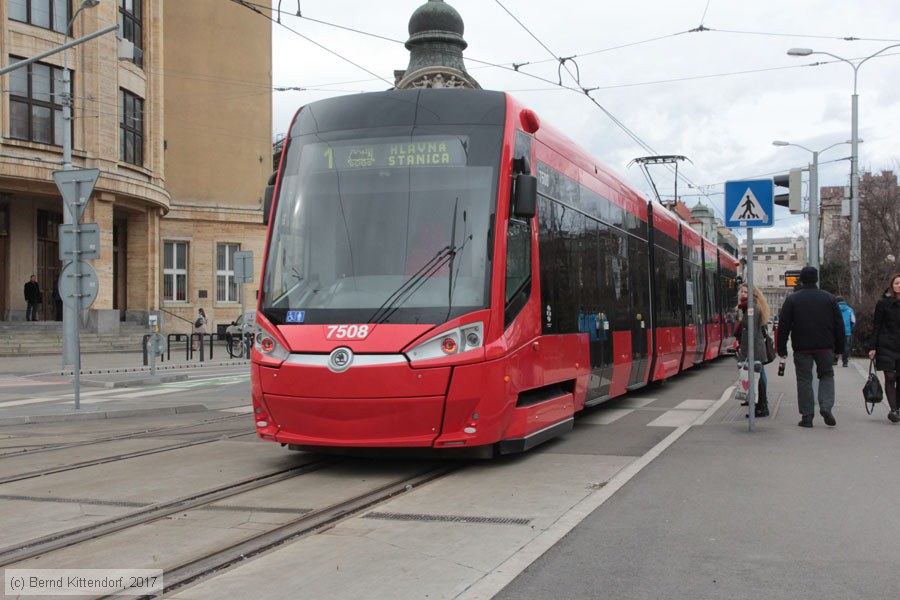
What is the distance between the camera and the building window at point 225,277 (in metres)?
44.9

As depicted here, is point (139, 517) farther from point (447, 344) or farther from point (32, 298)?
point (32, 298)

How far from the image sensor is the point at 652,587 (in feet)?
14.7

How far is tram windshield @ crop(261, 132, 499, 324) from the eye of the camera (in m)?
7.48

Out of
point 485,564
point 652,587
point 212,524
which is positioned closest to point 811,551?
point 652,587

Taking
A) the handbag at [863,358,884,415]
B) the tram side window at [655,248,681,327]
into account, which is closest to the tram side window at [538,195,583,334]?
the handbag at [863,358,884,415]

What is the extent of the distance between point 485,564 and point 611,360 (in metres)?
6.76

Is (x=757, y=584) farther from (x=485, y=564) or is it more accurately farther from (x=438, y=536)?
(x=438, y=536)

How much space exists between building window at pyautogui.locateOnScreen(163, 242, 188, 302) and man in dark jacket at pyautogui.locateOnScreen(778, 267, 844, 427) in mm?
37305

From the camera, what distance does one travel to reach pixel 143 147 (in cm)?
3588

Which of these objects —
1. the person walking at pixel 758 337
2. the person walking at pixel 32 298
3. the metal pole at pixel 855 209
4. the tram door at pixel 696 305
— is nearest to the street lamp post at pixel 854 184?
the metal pole at pixel 855 209

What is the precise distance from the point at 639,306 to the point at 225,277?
34706 millimetres

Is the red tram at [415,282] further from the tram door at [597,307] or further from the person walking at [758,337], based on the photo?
the person walking at [758,337]

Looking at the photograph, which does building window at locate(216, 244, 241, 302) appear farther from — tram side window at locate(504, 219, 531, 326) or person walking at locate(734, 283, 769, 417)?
tram side window at locate(504, 219, 531, 326)

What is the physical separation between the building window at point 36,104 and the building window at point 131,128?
3.01 m
